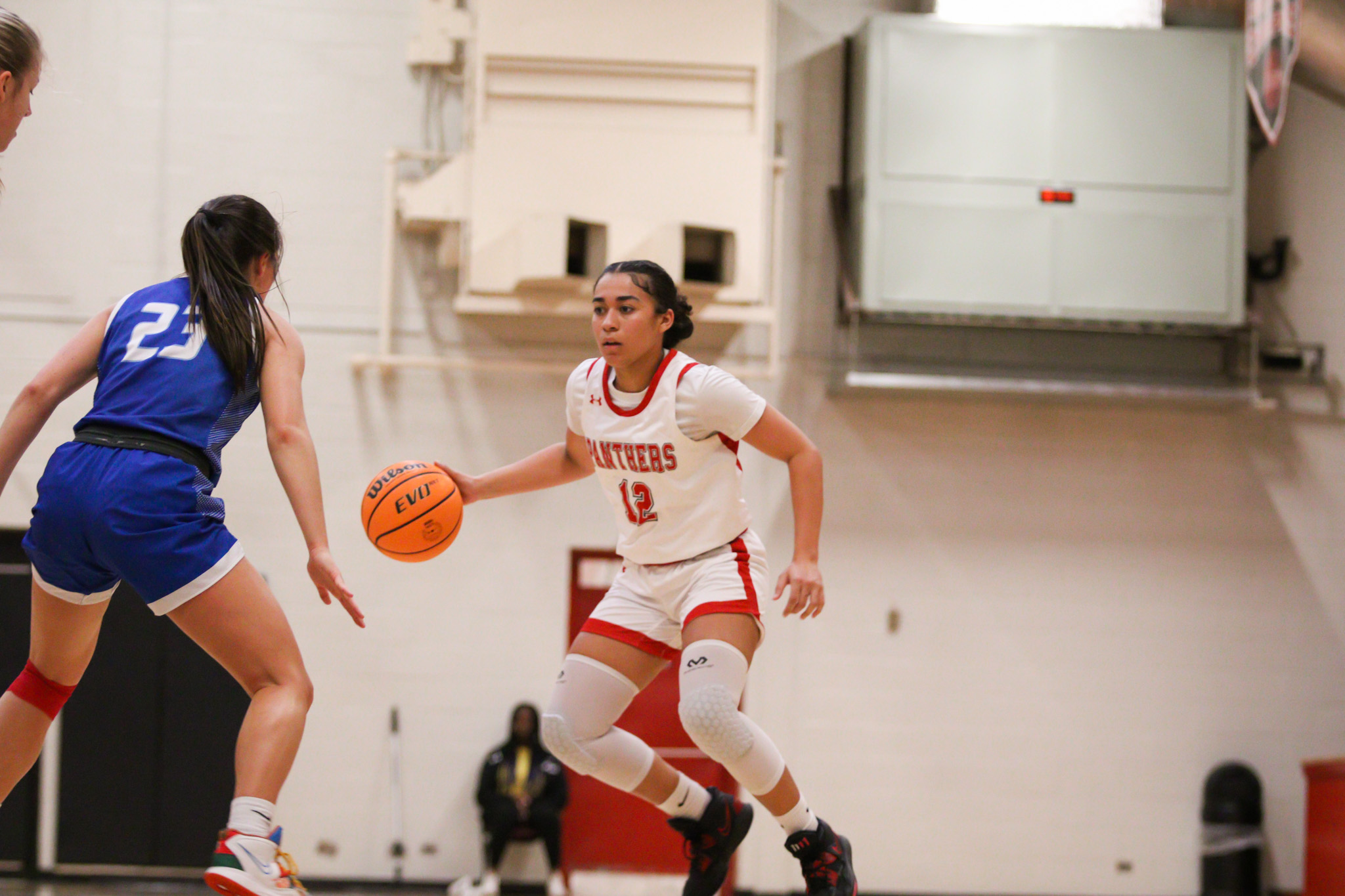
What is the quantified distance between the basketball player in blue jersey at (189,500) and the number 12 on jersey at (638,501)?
0.90m

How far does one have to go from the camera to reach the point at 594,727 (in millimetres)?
3371

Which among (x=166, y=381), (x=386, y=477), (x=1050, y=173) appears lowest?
(x=386, y=477)

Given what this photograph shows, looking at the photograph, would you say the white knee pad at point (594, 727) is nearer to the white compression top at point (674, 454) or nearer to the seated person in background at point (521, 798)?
the white compression top at point (674, 454)

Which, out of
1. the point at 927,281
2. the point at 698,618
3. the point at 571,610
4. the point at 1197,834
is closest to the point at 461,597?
the point at 571,610

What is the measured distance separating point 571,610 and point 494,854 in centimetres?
164

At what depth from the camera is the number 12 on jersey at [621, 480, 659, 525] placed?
3504 mm

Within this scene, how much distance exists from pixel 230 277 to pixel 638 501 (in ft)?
4.32

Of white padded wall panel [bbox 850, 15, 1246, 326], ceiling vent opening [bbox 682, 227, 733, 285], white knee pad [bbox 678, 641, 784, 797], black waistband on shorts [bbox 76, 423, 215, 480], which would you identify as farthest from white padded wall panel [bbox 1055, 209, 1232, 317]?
black waistband on shorts [bbox 76, 423, 215, 480]

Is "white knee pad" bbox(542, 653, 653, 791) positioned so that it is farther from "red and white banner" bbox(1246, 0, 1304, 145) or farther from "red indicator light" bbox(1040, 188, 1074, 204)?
"red indicator light" bbox(1040, 188, 1074, 204)

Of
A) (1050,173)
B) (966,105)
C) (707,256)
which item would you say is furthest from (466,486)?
(1050,173)

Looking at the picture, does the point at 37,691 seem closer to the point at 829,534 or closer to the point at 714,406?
the point at 714,406

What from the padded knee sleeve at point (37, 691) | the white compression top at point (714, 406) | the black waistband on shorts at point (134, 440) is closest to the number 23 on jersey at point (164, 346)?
the black waistband on shorts at point (134, 440)

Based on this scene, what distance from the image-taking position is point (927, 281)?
7508 millimetres

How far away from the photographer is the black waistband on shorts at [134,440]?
2695mm
